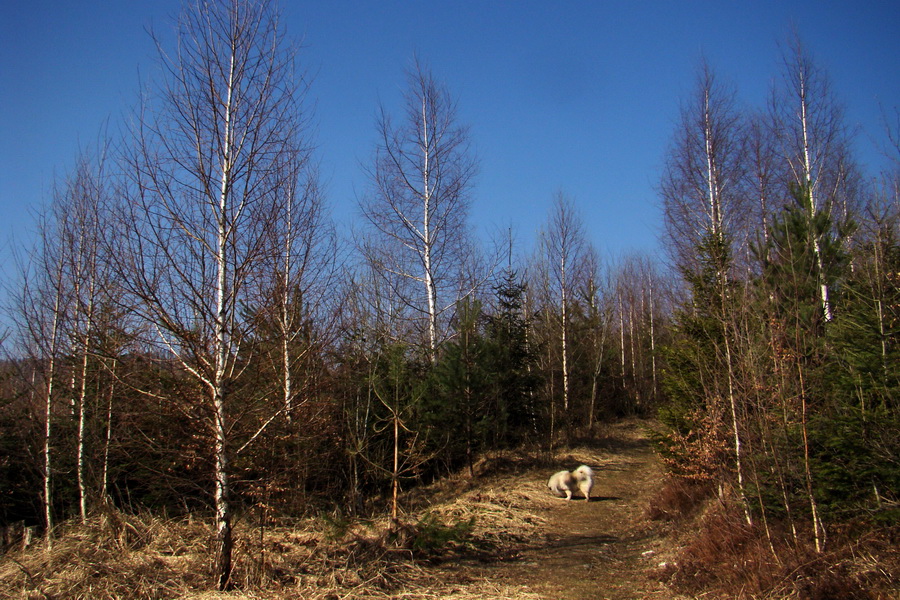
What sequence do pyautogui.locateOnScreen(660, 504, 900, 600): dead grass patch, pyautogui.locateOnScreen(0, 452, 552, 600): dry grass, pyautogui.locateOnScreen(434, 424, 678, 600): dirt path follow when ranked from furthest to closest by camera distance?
1. pyautogui.locateOnScreen(434, 424, 678, 600): dirt path
2. pyautogui.locateOnScreen(0, 452, 552, 600): dry grass
3. pyautogui.locateOnScreen(660, 504, 900, 600): dead grass patch

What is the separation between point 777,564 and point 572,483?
20.9 feet

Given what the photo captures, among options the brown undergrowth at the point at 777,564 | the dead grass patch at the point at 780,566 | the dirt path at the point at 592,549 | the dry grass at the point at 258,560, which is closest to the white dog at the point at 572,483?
the dirt path at the point at 592,549

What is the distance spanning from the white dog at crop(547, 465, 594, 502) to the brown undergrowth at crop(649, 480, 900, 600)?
4149 mm

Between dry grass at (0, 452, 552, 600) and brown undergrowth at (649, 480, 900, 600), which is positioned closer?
brown undergrowth at (649, 480, 900, 600)

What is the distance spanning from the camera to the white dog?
11.5 meters

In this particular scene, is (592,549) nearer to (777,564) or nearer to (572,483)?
(777,564)

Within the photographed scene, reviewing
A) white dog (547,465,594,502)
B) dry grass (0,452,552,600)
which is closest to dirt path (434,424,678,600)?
white dog (547,465,594,502)

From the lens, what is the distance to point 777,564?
5426 millimetres

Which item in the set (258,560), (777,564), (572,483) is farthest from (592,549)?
(258,560)

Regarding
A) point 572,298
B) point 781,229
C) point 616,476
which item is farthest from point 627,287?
point 781,229

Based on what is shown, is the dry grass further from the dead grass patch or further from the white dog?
the white dog

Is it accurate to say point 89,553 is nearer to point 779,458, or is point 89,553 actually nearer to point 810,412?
point 779,458

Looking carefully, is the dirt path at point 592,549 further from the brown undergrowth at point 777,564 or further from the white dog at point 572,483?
the brown undergrowth at point 777,564

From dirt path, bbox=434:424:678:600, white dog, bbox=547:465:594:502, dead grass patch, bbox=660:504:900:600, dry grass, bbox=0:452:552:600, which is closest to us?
dead grass patch, bbox=660:504:900:600
